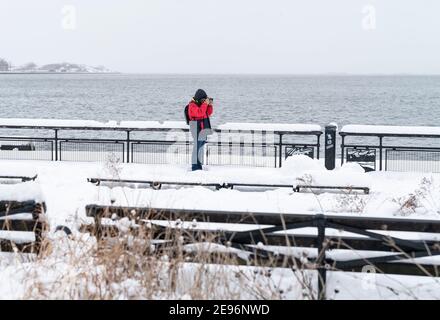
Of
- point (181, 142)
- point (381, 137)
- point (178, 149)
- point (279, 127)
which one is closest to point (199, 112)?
point (279, 127)

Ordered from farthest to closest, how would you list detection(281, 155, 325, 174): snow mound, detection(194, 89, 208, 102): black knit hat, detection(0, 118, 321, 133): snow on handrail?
detection(0, 118, 321, 133): snow on handrail → detection(194, 89, 208, 102): black knit hat → detection(281, 155, 325, 174): snow mound

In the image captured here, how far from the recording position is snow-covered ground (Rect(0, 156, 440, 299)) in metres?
7.30

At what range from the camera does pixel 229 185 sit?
14.0 metres

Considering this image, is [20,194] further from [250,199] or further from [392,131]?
[392,131]

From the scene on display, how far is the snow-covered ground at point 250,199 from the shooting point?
7.30m

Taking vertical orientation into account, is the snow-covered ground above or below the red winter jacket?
below

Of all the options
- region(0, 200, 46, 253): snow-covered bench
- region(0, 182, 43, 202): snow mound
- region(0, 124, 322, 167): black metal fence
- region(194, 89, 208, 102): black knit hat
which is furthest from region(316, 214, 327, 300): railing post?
region(0, 124, 322, 167): black metal fence

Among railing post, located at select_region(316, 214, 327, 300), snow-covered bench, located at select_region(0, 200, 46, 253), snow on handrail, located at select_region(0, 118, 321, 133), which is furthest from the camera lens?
snow on handrail, located at select_region(0, 118, 321, 133)

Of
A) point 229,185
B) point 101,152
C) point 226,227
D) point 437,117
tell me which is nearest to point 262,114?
point 437,117

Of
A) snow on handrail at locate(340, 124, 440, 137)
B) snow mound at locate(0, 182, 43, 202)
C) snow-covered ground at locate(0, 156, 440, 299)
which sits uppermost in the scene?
snow on handrail at locate(340, 124, 440, 137)

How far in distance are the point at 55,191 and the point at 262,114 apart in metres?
71.6

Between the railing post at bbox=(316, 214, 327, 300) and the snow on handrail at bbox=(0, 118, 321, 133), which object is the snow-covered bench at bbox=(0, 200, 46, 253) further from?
the snow on handrail at bbox=(0, 118, 321, 133)
